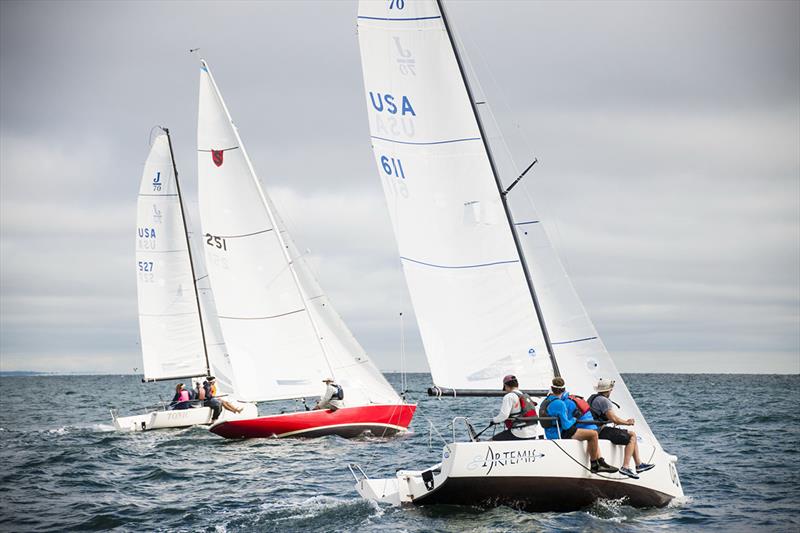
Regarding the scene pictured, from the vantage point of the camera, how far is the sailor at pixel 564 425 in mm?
12062

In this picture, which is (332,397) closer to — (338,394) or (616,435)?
(338,394)

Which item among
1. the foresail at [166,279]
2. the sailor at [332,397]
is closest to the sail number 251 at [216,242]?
the sailor at [332,397]

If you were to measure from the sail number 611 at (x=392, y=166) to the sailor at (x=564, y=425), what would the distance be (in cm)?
414

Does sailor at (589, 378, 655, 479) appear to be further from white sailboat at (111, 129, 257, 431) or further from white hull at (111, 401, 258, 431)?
white sailboat at (111, 129, 257, 431)

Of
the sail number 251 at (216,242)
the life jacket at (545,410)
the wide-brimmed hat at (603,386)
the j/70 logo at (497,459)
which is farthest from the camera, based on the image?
the sail number 251 at (216,242)

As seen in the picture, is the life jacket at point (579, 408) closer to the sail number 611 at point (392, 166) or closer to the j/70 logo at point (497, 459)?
the j/70 logo at point (497, 459)

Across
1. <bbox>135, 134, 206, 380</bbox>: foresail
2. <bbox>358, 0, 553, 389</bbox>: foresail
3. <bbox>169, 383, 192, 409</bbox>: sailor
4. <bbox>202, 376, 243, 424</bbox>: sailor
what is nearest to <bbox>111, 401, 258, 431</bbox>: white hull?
<bbox>202, 376, 243, 424</bbox>: sailor

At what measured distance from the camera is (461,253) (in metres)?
13.7

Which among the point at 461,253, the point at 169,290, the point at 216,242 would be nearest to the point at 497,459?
the point at 461,253

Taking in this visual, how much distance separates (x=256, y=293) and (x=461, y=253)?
13.5 meters

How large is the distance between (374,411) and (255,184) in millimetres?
7736

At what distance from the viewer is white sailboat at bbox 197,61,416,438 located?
2575cm

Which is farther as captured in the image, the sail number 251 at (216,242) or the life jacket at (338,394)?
the sail number 251 at (216,242)

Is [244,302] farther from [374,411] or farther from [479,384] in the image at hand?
[479,384]
